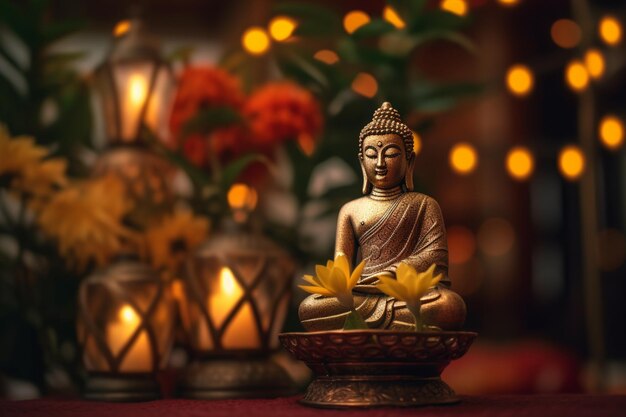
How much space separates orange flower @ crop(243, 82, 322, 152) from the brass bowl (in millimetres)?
362

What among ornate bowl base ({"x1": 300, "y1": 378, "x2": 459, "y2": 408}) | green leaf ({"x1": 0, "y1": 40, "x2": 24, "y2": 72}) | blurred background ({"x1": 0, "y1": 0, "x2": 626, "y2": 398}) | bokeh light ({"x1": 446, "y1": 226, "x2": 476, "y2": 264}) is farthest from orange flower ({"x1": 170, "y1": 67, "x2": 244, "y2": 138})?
bokeh light ({"x1": 446, "y1": 226, "x2": 476, "y2": 264})

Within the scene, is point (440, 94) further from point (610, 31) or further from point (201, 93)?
point (610, 31)

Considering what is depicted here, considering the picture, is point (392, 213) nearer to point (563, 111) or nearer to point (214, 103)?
point (214, 103)

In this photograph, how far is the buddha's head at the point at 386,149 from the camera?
0.75m

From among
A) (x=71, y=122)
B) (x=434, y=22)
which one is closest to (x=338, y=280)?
(x=434, y=22)

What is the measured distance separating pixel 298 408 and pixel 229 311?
7.1 inches

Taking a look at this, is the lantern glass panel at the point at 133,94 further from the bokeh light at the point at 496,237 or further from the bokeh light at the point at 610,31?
the bokeh light at the point at 496,237

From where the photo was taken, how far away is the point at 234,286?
2.74ft

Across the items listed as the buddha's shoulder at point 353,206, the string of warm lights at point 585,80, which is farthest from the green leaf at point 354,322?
the string of warm lights at point 585,80

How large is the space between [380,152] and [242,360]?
26 cm

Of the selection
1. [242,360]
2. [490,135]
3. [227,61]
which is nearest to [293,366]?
[242,360]

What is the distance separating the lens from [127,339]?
2.66 feet

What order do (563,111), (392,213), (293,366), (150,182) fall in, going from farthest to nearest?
(563,111) → (293,366) → (150,182) → (392,213)

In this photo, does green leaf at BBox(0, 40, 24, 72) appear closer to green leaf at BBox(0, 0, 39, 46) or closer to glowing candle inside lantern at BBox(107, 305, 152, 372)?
green leaf at BBox(0, 0, 39, 46)
